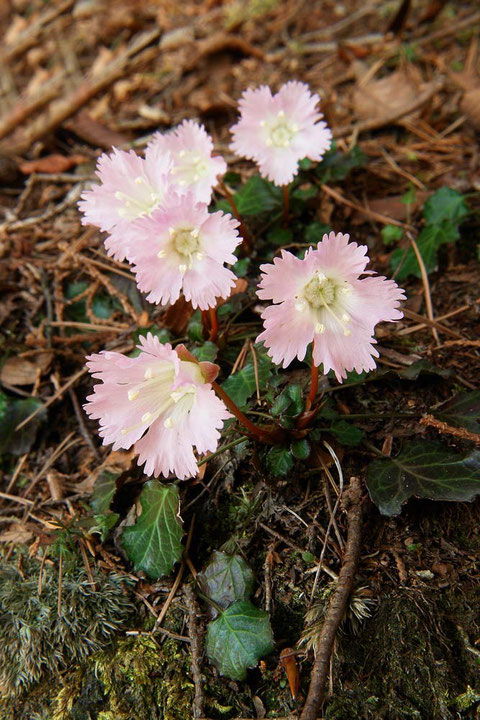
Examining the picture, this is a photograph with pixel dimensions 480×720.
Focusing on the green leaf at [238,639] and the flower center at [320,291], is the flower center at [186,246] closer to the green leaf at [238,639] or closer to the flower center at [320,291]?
the flower center at [320,291]

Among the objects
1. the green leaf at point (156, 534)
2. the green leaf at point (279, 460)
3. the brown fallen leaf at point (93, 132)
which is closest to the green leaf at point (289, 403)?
the green leaf at point (279, 460)

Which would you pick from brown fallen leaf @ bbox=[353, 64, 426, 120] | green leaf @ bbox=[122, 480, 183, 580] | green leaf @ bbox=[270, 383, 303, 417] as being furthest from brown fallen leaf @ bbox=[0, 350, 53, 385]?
brown fallen leaf @ bbox=[353, 64, 426, 120]

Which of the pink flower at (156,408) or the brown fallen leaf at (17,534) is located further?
the brown fallen leaf at (17,534)

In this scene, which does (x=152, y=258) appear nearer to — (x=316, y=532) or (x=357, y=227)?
(x=316, y=532)

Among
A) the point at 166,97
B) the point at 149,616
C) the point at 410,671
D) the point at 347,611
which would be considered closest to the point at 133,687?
the point at 149,616

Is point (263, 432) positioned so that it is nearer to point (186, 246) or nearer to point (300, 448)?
point (300, 448)
